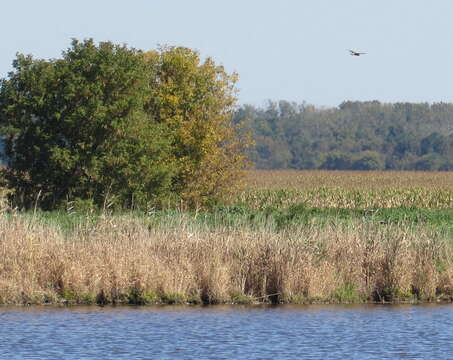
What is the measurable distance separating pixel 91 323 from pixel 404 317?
697cm

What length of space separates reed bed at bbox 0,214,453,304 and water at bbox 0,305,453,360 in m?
0.52

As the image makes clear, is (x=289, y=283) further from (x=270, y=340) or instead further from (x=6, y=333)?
(x=6, y=333)

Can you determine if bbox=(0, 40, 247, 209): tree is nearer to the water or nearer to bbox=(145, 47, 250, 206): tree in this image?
bbox=(145, 47, 250, 206): tree

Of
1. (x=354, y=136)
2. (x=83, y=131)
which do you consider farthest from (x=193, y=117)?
(x=354, y=136)

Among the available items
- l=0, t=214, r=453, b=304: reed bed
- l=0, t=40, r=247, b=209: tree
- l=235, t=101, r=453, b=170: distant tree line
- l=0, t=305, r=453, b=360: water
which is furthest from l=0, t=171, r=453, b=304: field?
l=235, t=101, r=453, b=170: distant tree line

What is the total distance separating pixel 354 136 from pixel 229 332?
143 meters

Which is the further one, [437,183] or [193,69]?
[437,183]

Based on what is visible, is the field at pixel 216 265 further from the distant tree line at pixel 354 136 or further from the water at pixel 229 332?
the distant tree line at pixel 354 136

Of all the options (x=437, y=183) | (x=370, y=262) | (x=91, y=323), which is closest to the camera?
(x=91, y=323)

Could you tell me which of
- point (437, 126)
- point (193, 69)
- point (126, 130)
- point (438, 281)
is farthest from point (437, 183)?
point (437, 126)

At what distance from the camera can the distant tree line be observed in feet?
474

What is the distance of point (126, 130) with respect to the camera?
38500 millimetres

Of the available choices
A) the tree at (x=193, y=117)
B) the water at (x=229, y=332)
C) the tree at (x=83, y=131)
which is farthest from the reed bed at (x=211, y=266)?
the tree at (x=193, y=117)

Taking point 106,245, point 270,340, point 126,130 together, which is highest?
point 126,130
